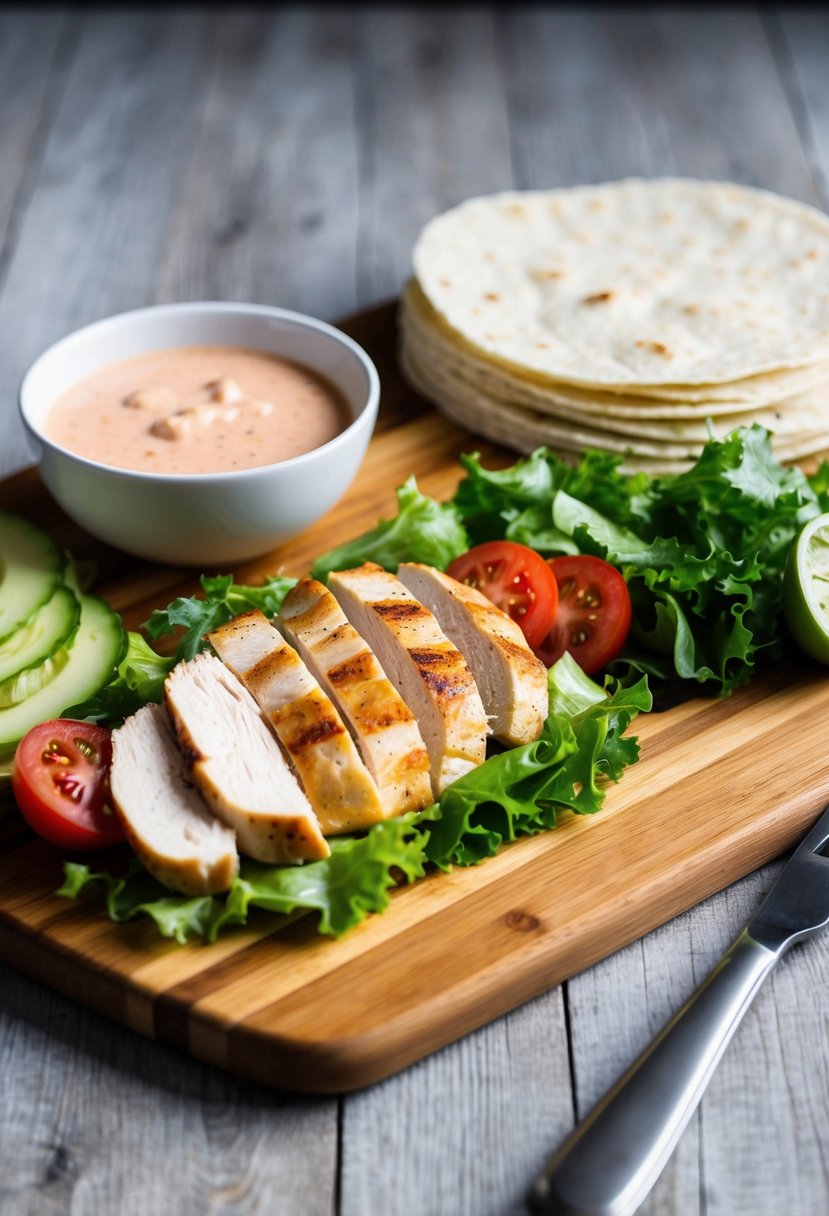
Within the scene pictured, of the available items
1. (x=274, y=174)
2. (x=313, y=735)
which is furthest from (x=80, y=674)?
(x=274, y=174)

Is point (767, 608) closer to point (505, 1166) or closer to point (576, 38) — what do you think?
point (505, 1166)

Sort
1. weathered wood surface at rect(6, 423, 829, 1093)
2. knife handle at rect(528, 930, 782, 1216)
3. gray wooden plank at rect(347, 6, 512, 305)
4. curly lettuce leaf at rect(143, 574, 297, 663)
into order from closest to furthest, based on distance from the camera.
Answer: knife handle at rect(528, 930, 782, 1216)
weathered wood surface at rect(6, 423, 829, 1093)
curly lettuce leaf at rect(143, 574, 297, 663)
gray wooden plank at rect(347, 6, 512, 305)

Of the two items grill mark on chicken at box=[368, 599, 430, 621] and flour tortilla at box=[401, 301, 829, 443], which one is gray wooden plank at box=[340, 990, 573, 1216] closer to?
grill mark on chicken at box=[368, 599, 430, 621]

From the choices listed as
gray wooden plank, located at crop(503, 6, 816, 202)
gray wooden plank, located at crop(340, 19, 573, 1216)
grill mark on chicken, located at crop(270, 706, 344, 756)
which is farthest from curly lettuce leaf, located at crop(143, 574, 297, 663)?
gray wooden plank, located at crop(503, 6, 816, 202)

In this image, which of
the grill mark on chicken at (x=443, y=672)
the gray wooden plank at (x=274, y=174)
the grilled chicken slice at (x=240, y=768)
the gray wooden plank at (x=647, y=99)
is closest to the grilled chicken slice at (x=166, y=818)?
the grilled chicken slice at (x=240, y=768)

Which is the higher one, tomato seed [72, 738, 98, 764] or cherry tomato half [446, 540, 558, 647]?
tomato seed [72, 738, 98, 764]

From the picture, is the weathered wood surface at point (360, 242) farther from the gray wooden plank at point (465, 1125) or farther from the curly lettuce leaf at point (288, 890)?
the curly lettuce leaf at point (288, 890)

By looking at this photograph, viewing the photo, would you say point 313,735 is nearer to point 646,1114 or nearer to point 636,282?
point 646,1114

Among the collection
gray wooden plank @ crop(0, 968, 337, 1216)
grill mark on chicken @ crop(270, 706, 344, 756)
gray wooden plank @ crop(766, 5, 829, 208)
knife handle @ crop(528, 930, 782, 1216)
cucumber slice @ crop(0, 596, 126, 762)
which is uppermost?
grill mark on chicken @ crop(270, 706, 344, 756)
